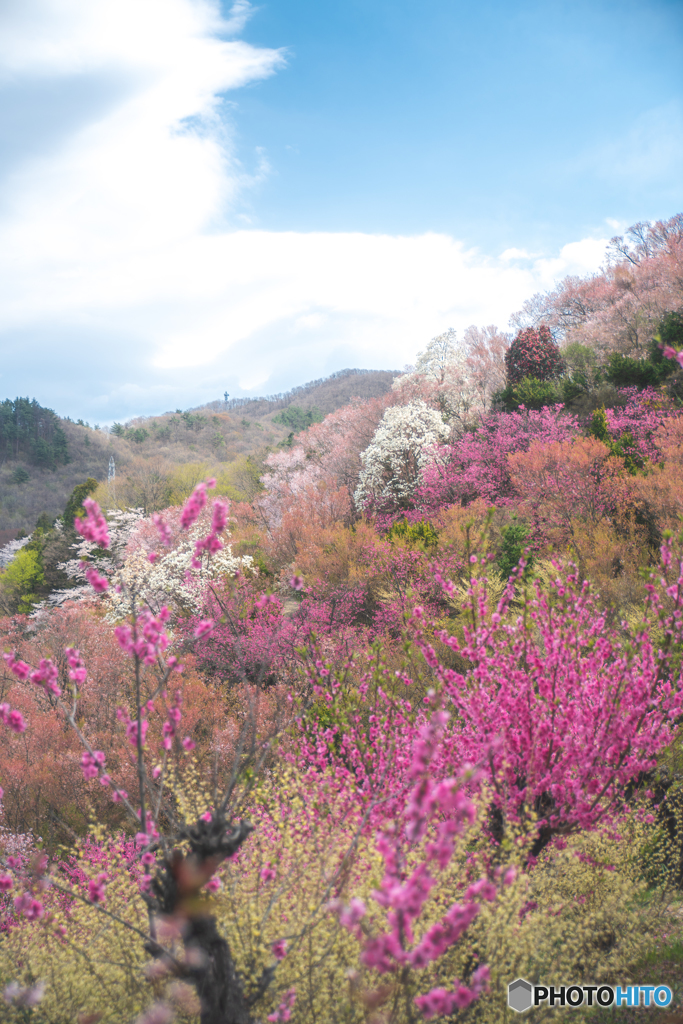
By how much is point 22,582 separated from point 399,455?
2434 cm

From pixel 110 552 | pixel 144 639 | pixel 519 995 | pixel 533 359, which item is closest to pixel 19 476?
pixel 110 552

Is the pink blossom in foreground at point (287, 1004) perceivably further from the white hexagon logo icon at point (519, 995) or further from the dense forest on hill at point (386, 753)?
the white hexagon logo icon at point (519, 995)

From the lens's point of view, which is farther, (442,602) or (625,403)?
(625,403)

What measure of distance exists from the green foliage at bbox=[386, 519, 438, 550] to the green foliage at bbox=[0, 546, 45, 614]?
22.5m

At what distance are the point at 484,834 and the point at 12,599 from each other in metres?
31.6

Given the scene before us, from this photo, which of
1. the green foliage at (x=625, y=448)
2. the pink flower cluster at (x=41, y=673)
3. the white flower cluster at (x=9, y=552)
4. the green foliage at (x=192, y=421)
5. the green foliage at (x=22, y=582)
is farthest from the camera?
the green foliage at (x=192, y=421)

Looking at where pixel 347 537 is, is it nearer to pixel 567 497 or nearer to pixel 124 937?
pixel 567 497

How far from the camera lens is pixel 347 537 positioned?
16.9 m

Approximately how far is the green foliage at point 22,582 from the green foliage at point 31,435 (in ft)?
111

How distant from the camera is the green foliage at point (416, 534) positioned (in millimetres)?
15492

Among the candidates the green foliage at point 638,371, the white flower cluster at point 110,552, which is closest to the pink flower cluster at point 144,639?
the white flower cluster at point 110,552

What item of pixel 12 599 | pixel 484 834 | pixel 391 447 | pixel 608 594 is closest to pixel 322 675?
pixel 484 834

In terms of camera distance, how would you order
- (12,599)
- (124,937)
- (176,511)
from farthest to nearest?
1. (12,599)
2. (176,511)
3. (124,937)

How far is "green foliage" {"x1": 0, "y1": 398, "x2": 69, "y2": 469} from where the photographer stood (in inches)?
2413
